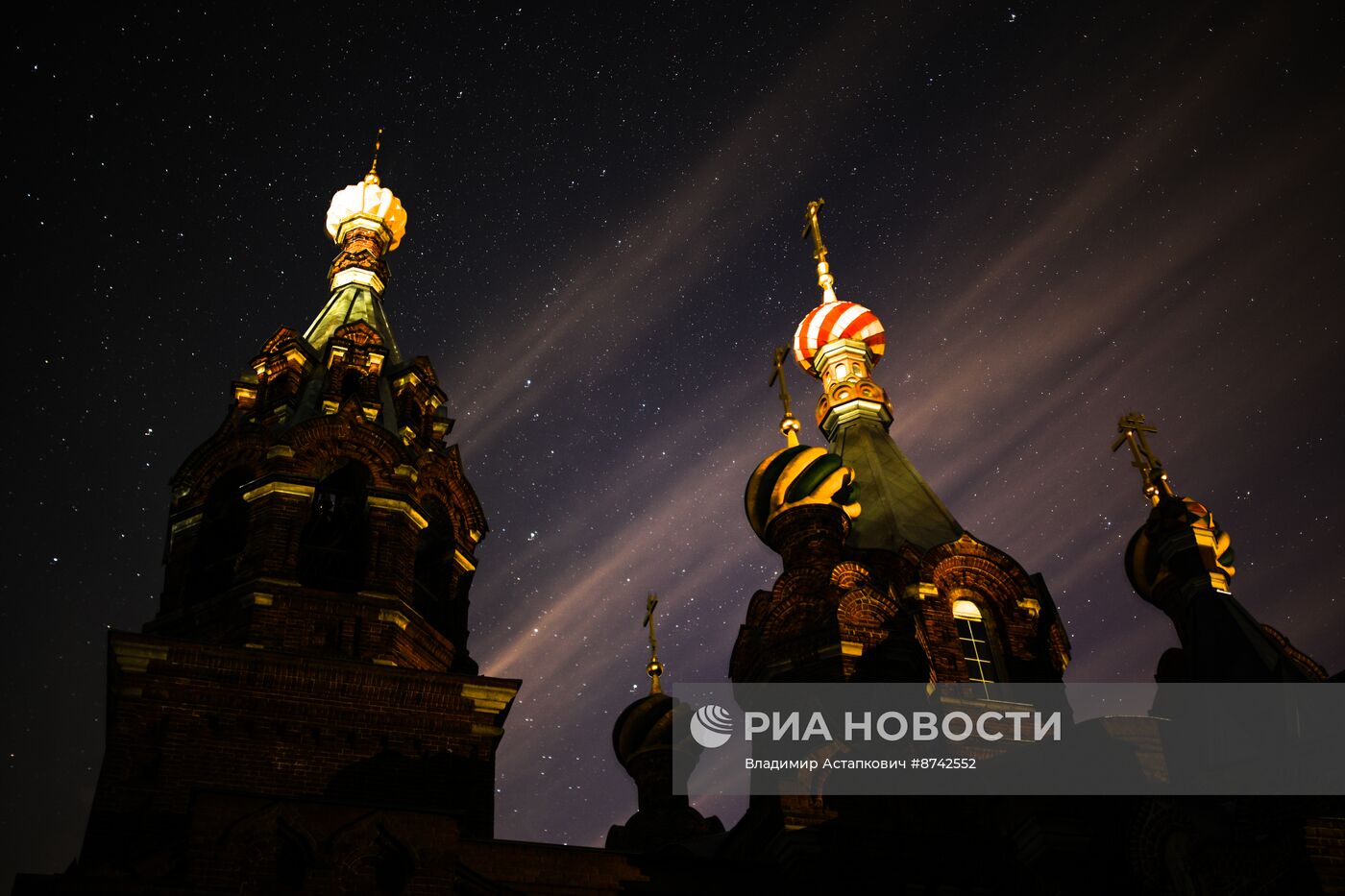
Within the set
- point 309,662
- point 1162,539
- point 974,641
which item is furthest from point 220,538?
point 1162,539

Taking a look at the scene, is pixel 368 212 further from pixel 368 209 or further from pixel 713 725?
pixel 713 725

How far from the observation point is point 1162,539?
59.8ft

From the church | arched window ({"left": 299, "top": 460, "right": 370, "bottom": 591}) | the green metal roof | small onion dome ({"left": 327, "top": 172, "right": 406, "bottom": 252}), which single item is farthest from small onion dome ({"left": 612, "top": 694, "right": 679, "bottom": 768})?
small onion dome ({"left": 327, "top": 172, "right": 406, "bottom": 252})

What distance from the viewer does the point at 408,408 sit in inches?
781

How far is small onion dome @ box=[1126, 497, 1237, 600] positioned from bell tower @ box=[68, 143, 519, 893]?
859 cm

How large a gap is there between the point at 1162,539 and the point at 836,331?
305 inches

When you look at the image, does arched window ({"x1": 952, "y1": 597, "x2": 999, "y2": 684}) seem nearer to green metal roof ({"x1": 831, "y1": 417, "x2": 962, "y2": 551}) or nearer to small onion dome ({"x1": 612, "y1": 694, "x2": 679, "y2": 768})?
green metal roof ({"x1": 831, "y1": 417, "x2": 962, "y2": 551})

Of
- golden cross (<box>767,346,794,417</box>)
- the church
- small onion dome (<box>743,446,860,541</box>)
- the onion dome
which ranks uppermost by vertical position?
the onion dome

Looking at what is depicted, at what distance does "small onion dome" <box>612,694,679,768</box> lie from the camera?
22625 millimetres

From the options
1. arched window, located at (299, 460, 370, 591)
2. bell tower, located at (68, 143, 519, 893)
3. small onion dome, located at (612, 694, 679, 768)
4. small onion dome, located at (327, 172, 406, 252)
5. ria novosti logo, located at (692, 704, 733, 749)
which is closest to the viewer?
bell tower, located at (68, 143, 519, 893)

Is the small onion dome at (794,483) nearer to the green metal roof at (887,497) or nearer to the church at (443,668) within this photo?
the church at (443,668)

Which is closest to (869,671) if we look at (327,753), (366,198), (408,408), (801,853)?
(801,853)

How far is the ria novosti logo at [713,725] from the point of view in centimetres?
2062

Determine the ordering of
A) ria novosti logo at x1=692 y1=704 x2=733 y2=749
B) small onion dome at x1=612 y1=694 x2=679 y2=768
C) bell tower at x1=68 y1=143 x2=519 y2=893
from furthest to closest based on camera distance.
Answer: small onion dome at x1=612 y1=694 x2=679 y2=768 < ria novosti logo at x1=692 y1=704 x2=733 y2=749 < bell tower at x1=68 y1=143 x2=519 y2=893
